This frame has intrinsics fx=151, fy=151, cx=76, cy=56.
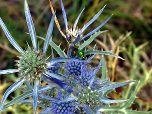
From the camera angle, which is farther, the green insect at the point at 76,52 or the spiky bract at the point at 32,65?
the green insect at the point at 76,52

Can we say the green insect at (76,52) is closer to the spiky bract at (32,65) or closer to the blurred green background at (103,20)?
the spiky bract at (32,65)

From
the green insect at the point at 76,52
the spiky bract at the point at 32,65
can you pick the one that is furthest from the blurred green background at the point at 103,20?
the spiky bract at the point at 32,65

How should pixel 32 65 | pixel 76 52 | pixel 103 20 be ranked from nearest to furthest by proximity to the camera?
pixel 32 65, pixel 76 52, pixel 103 20

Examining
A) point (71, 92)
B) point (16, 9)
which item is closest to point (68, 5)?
point (16, 9)

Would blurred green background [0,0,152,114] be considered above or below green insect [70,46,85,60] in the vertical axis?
above

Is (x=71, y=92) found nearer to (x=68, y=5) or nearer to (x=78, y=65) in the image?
(x=78, y=65)

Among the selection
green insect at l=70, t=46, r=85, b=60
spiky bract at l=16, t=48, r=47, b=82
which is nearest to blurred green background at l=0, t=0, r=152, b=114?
green insect at l=70, t=46, r=85, b=60

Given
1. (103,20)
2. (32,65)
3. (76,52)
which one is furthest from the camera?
(103,20)

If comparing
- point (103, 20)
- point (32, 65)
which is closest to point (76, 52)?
point (32, 65)

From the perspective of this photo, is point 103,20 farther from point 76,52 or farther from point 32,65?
point 32,65

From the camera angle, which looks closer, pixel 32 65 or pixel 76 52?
pixel 32 65

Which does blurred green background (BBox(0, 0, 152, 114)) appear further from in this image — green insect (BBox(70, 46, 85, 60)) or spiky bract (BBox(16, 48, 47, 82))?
spiky bract (BBox(16, 48, 47, 82))

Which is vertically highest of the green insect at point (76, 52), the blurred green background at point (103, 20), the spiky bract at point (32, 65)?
the blurred green background at point (103, 20)
